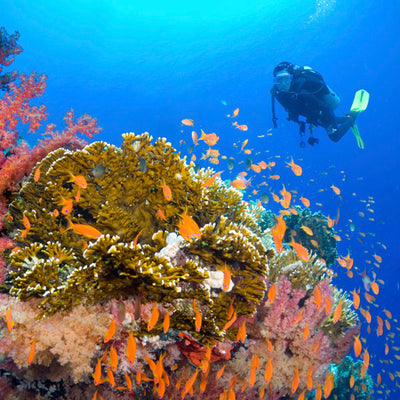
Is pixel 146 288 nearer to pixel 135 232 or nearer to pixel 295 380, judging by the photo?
pixel 135 232

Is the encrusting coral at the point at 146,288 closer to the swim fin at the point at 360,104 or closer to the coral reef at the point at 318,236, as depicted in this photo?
the coral reef at the point at 318,236

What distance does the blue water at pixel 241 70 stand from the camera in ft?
203

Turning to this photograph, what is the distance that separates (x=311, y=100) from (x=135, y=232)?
10866 mm

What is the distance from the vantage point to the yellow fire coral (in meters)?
2.91

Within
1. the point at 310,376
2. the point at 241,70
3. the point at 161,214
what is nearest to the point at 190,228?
the point at 161,214

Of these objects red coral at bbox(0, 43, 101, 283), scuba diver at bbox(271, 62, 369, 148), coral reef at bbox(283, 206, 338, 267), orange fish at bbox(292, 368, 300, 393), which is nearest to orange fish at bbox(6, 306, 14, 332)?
red coral at bbox(0, 43, 101, 283)

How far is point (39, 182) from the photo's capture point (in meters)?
3.84

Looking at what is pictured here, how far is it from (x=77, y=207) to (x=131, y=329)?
A: 204 centimetres

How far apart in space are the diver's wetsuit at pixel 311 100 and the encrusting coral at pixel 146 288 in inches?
353

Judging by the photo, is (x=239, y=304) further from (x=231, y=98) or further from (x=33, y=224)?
(x=231, y=98)

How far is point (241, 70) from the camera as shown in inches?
3312

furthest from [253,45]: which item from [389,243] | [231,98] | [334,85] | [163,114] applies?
[389,243]

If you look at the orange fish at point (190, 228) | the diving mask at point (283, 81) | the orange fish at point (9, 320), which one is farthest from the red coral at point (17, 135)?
the diving mask at point (283, 81)

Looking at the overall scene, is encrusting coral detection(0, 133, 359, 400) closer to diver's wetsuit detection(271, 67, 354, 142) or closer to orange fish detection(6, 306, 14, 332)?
orange fish detection(6, 306, 14, 332)
